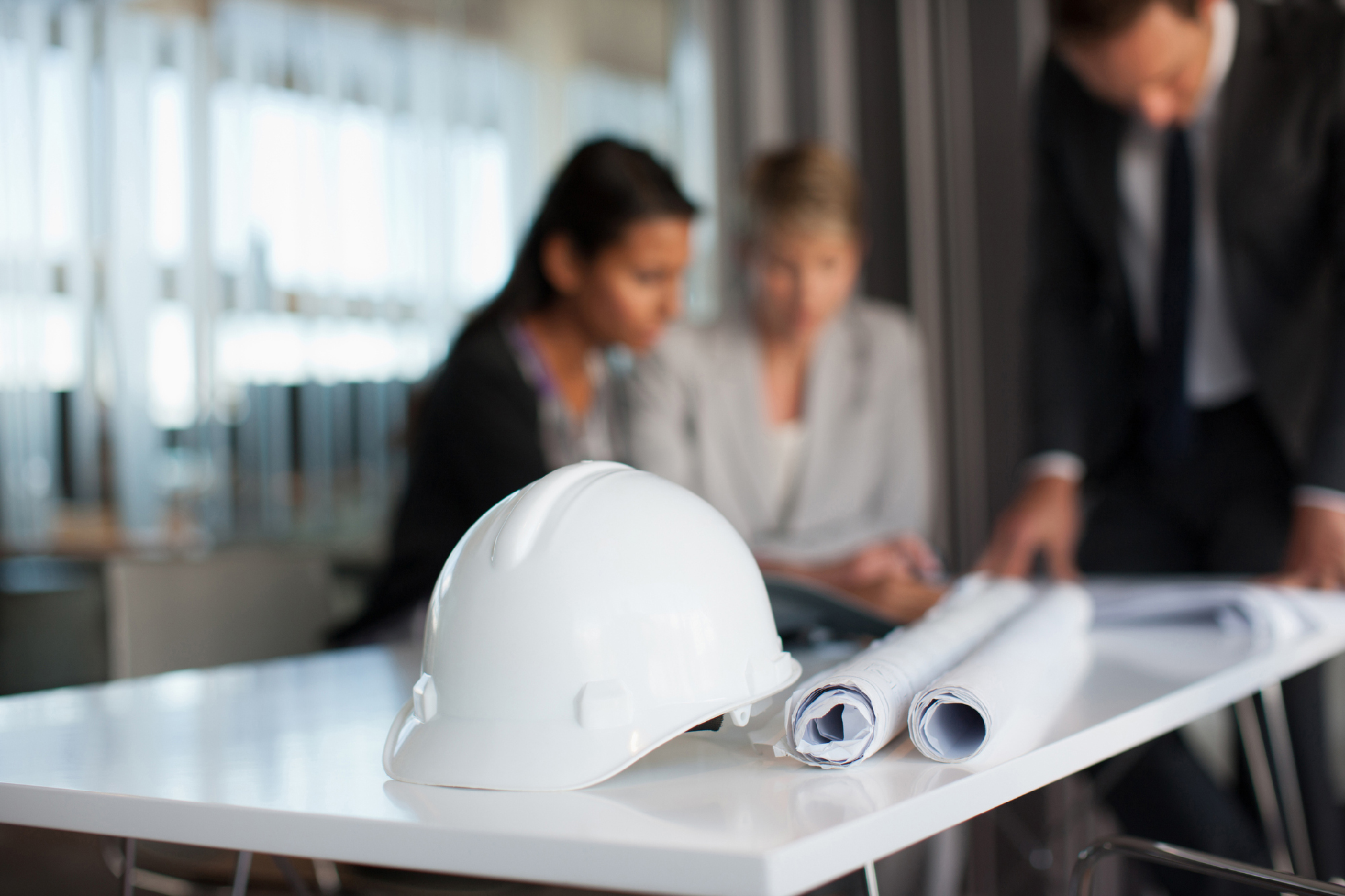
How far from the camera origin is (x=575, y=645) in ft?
1.84

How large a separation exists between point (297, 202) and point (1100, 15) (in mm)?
2206

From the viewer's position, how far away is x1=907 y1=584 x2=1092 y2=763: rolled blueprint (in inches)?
22.7

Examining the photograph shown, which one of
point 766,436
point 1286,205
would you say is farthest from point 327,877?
point 1286,205

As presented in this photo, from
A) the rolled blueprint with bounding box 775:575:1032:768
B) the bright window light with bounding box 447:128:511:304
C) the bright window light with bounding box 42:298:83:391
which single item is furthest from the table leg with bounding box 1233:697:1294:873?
the bright window light with bounding box 42:298:83:391

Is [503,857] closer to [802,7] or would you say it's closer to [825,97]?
[825,97]

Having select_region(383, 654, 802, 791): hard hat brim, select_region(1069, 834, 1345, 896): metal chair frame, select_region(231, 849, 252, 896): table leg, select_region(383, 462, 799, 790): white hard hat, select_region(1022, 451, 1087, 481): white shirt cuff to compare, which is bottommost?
select_region(231, 849, 252, 896): table leg

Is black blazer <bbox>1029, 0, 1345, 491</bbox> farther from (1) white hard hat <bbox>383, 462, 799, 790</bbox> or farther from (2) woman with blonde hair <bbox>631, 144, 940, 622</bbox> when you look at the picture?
(1) white hard hat <bbox>383, 462, 799, 790</bbox>

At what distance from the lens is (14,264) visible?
9.87ft

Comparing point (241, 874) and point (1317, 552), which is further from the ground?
point (1317, 552)

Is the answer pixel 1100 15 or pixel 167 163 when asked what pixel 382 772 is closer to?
pixel 1100 15

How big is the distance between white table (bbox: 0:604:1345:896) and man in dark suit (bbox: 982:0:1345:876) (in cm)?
74

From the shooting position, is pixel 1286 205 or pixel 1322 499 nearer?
pixel 1322 499

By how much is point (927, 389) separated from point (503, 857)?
7.11 feet

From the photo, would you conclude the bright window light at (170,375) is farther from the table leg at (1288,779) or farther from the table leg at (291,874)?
the table leg at (1288,779)
